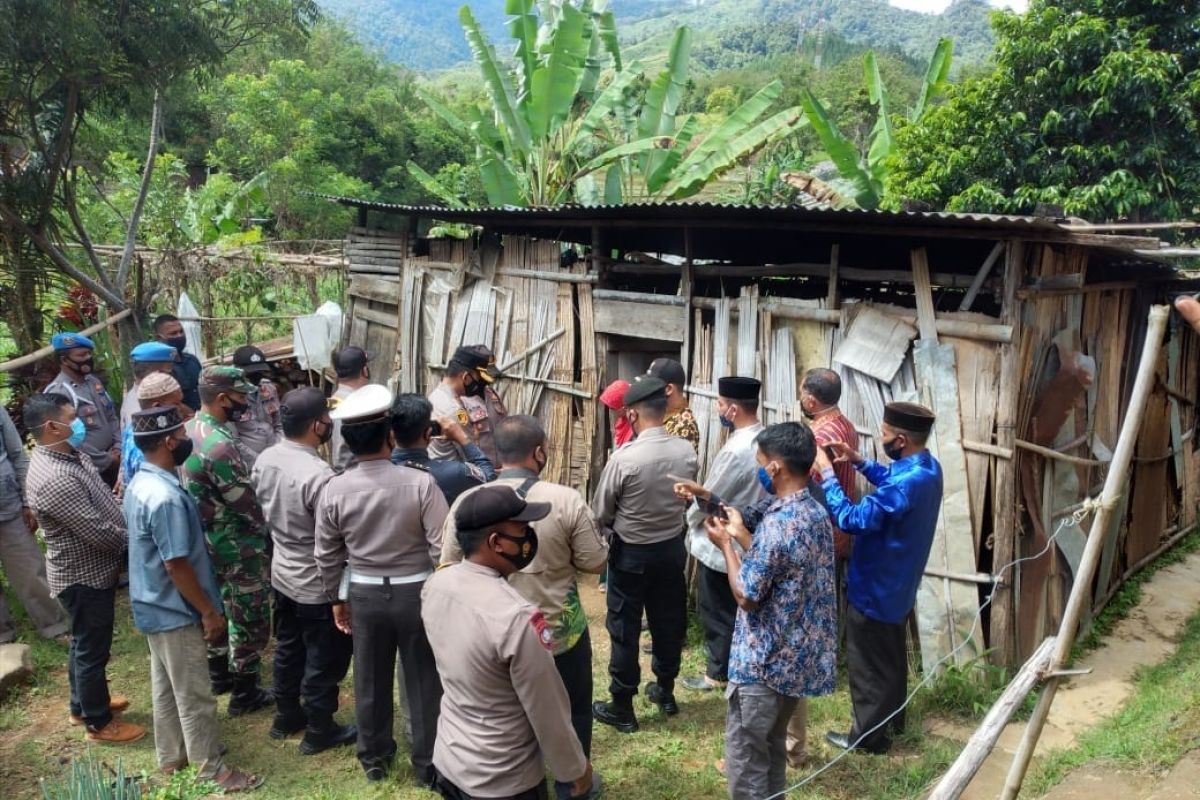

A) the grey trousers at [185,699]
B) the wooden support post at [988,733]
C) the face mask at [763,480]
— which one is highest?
the face mask at [763,480]

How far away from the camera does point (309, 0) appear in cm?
844

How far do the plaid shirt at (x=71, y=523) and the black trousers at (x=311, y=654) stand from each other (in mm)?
936

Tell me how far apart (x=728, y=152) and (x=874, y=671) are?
7807mm

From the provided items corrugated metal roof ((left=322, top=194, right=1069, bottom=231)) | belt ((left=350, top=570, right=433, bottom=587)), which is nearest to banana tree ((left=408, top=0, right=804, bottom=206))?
corrugated metal roof ((left=322, top=194, right=1069, bottom=231))

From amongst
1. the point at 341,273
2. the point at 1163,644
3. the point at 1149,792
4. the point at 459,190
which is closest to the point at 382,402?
the point at 1149,792

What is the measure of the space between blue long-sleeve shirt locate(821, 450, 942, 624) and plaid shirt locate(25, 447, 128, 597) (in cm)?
377

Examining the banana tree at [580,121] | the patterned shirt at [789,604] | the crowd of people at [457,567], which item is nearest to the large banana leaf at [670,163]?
the banana tree at [580,121]

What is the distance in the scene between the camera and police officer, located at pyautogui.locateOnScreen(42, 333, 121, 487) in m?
6.16

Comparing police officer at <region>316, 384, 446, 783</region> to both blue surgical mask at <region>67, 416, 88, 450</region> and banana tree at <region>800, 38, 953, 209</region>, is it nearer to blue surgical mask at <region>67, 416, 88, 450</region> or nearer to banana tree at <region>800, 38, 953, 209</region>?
blue surgical mask at <region>67, 416, 88, 450</region>

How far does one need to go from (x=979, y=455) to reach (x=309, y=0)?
7.54m

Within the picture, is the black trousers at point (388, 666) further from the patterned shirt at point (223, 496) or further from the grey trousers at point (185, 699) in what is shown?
the patterned shirt at point (223, 496)

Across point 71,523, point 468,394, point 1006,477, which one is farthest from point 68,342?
point 1006,477

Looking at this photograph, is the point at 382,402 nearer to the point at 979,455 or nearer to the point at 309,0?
the point at 979,455

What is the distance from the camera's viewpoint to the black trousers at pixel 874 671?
4.39 m
